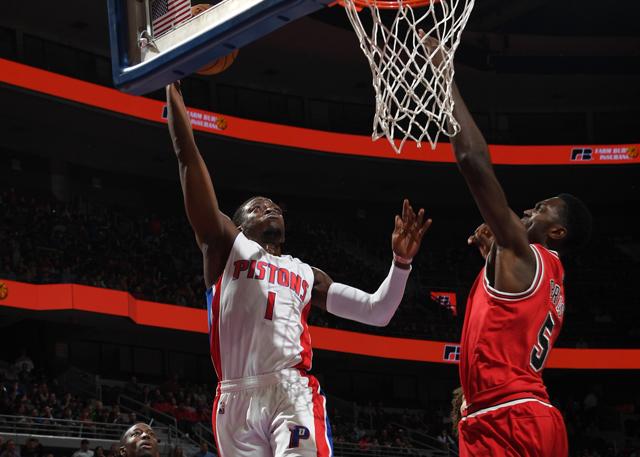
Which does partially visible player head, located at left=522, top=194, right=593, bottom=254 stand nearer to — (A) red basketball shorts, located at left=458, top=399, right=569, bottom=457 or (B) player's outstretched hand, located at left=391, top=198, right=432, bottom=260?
(B) player's outstretched hand, located at left=391, top=198, right=432, bottom=260

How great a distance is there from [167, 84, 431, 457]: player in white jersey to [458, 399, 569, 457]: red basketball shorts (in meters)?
0.81

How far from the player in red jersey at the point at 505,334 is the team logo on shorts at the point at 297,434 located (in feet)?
2.41

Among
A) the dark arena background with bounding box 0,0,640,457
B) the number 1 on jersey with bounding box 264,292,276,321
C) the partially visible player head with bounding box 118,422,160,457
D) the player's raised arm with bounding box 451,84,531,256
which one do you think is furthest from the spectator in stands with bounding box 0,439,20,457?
the player's raised arm with bounding box 451,84,531,256

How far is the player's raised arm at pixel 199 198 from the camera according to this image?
471 cm

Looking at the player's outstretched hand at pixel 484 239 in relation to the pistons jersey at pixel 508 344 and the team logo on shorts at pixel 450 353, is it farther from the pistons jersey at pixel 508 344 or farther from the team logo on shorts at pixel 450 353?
the team logo on shorts at pixel 450 353

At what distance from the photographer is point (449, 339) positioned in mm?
22562

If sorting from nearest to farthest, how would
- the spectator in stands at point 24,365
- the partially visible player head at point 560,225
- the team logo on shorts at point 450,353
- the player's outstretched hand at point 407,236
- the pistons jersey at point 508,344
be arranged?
the pistons jersey at point 508,344 → the partially visible player head at point 560,225 → the player's outstretched hand at point 407,236 → the spectator in stands at point 24,365 → the team logo on shorts at point 450,353

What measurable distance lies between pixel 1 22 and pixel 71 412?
9877 millimetres

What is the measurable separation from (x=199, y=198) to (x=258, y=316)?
614 millimetres

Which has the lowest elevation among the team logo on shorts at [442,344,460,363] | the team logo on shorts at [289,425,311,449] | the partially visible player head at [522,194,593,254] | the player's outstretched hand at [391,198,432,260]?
the team logo on shorts at [289,425,311,449]

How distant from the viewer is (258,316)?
475cm

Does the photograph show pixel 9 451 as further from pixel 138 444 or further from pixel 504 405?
pixel 504 405

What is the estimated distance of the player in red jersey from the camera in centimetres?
398

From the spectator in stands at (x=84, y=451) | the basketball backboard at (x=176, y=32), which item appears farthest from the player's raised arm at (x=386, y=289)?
the spectator in stands at (x=84, y=451)
